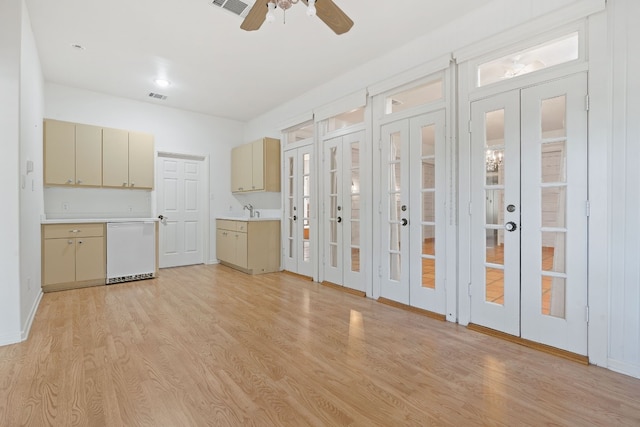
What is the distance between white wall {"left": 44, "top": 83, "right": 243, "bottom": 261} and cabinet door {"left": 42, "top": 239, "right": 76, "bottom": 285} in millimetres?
791

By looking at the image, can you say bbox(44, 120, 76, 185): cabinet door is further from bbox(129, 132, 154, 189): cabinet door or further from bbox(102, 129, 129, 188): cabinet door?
bbox(129, 132, 154, 189): cabinet door

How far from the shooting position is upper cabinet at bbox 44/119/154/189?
434 centimetres

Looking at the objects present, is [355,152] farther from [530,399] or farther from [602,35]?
[530,399]

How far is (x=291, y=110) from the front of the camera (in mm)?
5320

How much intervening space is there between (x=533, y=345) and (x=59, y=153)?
5.91m

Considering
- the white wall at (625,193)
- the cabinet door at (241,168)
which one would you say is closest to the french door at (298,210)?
the cabinet door at (241,168)

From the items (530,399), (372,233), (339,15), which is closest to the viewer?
(530,399)

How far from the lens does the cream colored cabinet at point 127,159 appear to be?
15.6 ft

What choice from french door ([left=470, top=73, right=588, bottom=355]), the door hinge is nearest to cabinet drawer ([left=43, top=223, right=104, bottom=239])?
french door ([left=470, top=73, right=588, bottom=355])

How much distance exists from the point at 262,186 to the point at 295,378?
12.8 ft

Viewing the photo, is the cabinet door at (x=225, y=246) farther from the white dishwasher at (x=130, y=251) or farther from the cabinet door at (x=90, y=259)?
the cabinet door at (x=90, y=259)

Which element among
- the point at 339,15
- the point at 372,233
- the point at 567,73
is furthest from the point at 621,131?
the point at 372,233

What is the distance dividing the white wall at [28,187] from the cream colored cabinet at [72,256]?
1.61 ft

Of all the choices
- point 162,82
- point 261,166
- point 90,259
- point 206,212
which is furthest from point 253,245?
point 162,82
